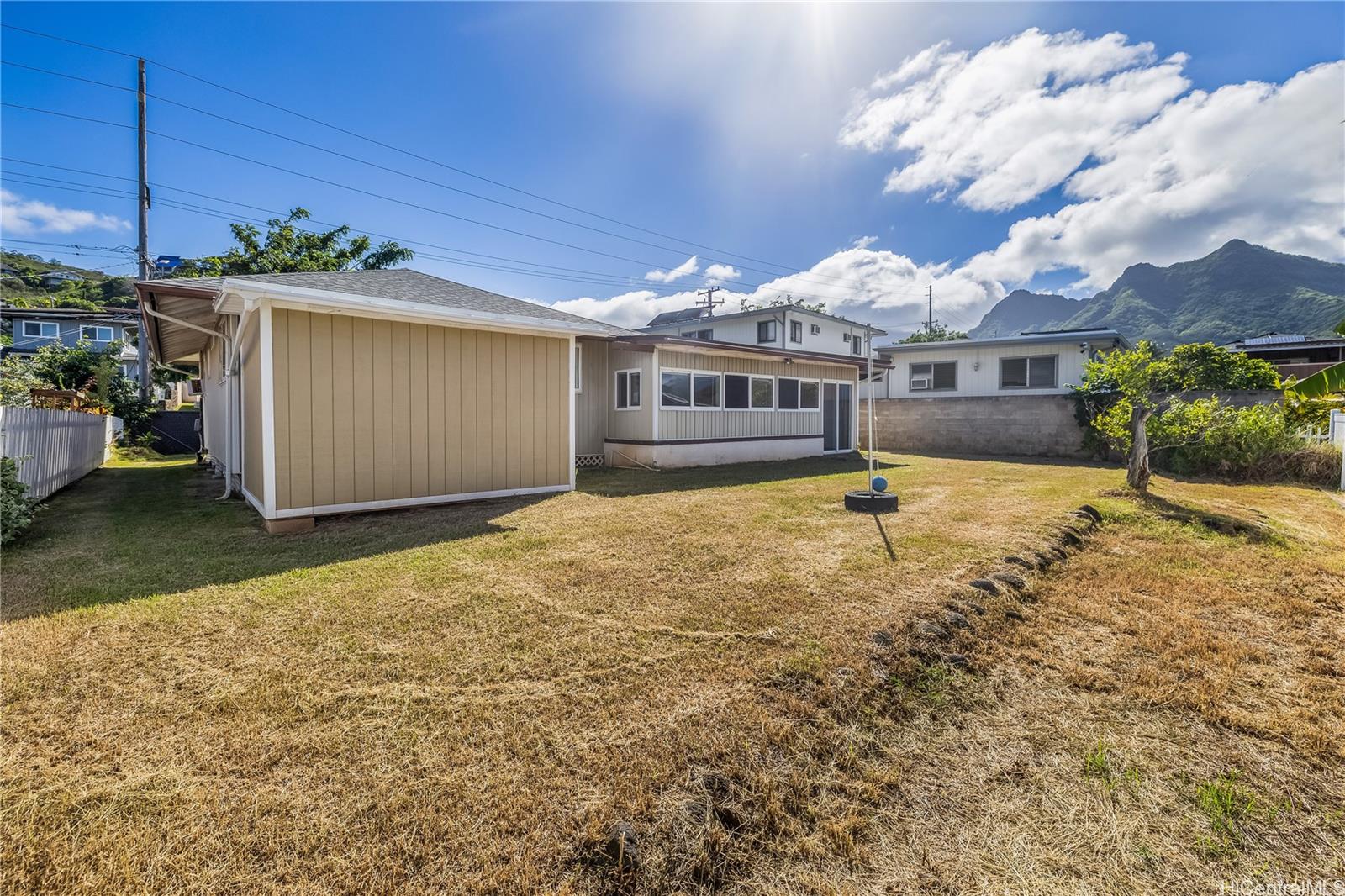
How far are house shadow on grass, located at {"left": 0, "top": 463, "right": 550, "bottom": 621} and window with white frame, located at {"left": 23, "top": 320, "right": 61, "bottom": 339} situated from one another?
3509cm

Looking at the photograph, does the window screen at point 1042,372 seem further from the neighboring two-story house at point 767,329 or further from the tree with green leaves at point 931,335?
the tree with green leaves at point 931,335

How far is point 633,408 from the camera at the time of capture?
11.2m

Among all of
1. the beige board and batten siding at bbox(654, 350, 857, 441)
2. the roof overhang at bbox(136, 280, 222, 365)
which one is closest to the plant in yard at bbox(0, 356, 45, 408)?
the roof overhang at bbox(136, 280, 222, 365)

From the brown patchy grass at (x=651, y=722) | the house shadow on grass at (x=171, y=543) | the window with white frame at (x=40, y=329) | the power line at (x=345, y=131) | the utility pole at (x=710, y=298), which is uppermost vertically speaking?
the power line at (x=345, y=131)

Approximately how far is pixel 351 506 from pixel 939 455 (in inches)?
548

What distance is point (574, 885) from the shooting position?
146 centimetres

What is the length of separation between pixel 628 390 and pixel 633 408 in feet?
1.62

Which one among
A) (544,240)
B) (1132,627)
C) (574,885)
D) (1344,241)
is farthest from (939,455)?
(544,240)

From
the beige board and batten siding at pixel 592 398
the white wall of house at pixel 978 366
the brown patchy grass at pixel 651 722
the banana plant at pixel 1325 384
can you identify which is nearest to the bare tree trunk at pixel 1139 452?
the banana plant at pixel 1325 384

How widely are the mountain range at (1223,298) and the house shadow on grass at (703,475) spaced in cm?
3954

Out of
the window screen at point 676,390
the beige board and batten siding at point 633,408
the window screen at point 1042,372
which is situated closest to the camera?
the beige board and batten siding at point 633,408

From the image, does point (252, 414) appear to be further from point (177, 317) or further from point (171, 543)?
point (177, 317)

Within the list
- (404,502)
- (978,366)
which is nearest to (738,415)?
(404,502)

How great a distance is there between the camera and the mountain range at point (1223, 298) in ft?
146
